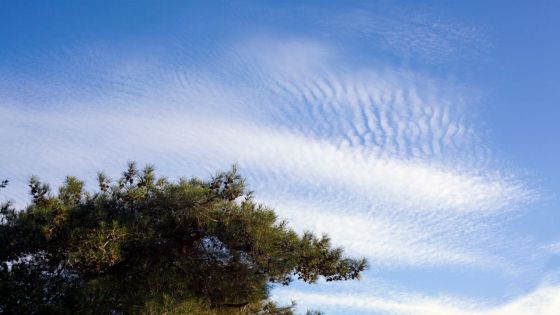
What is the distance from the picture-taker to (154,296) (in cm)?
1120

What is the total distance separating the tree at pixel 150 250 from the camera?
440 inches

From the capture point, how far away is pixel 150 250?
12023 millimetres

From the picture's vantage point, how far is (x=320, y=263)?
12539 millimetres

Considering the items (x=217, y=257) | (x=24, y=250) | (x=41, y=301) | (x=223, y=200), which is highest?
(x=223, y=200)

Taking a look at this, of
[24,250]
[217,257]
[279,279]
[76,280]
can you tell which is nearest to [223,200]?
[217,257]

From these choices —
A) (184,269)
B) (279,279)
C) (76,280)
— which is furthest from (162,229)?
(279,279)

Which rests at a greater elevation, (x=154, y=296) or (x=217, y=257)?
(x=217, y=257)

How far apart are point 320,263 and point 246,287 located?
156cm

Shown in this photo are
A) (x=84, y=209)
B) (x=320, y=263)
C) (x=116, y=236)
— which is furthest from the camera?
(x=320, y=263)

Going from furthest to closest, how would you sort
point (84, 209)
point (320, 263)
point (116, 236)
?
point (320, 263) → point (84, 209) → point (116, 236)

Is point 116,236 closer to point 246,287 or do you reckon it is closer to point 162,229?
point 162,229

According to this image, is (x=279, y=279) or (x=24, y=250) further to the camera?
(x=279, y=279)

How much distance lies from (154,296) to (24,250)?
2.77m

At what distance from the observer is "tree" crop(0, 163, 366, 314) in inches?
440
